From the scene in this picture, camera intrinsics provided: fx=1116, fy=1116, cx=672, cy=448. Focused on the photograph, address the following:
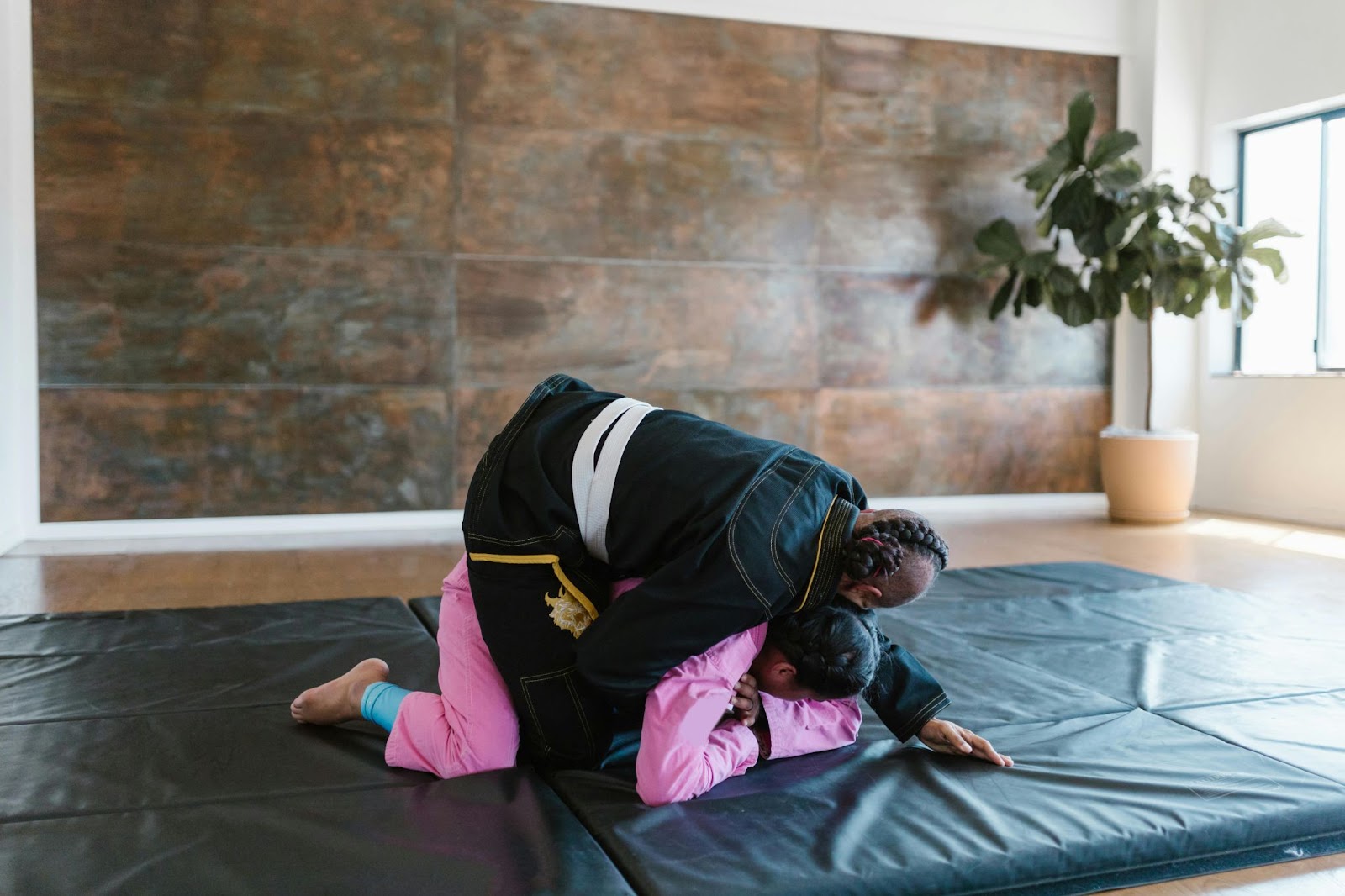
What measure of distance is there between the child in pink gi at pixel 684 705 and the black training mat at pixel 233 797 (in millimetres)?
56

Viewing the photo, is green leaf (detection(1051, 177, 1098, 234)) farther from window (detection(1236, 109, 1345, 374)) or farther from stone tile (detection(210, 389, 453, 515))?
stone tile (detection(210, 389, 453, 515))

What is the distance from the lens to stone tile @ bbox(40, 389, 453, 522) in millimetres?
5188

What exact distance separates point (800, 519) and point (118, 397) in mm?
4394

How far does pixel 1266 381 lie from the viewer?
20.4 ft

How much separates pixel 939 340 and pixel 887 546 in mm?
4811

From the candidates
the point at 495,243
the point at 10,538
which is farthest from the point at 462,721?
the point at 495,243

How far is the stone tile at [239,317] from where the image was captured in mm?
5141

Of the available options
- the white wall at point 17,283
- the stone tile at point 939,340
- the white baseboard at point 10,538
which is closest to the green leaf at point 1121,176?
the stone tile at point 939,340

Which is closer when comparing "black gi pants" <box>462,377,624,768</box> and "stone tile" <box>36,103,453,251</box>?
"black gi pants" <box>462,377,624,768</box>

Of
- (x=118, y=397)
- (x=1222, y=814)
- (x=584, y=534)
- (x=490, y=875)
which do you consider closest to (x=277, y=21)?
(x=118, y=397)

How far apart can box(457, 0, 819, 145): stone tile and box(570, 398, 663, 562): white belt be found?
4049 millimetres

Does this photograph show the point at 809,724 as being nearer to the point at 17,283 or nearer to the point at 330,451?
the point at 330,451

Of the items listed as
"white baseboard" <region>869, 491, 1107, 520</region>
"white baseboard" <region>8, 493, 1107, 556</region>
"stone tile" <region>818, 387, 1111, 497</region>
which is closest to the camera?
"white baseboard" <region>8, 493, 1107, 556</region>

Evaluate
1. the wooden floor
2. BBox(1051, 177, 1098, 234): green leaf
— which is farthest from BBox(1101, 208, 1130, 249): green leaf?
the wooden floor
